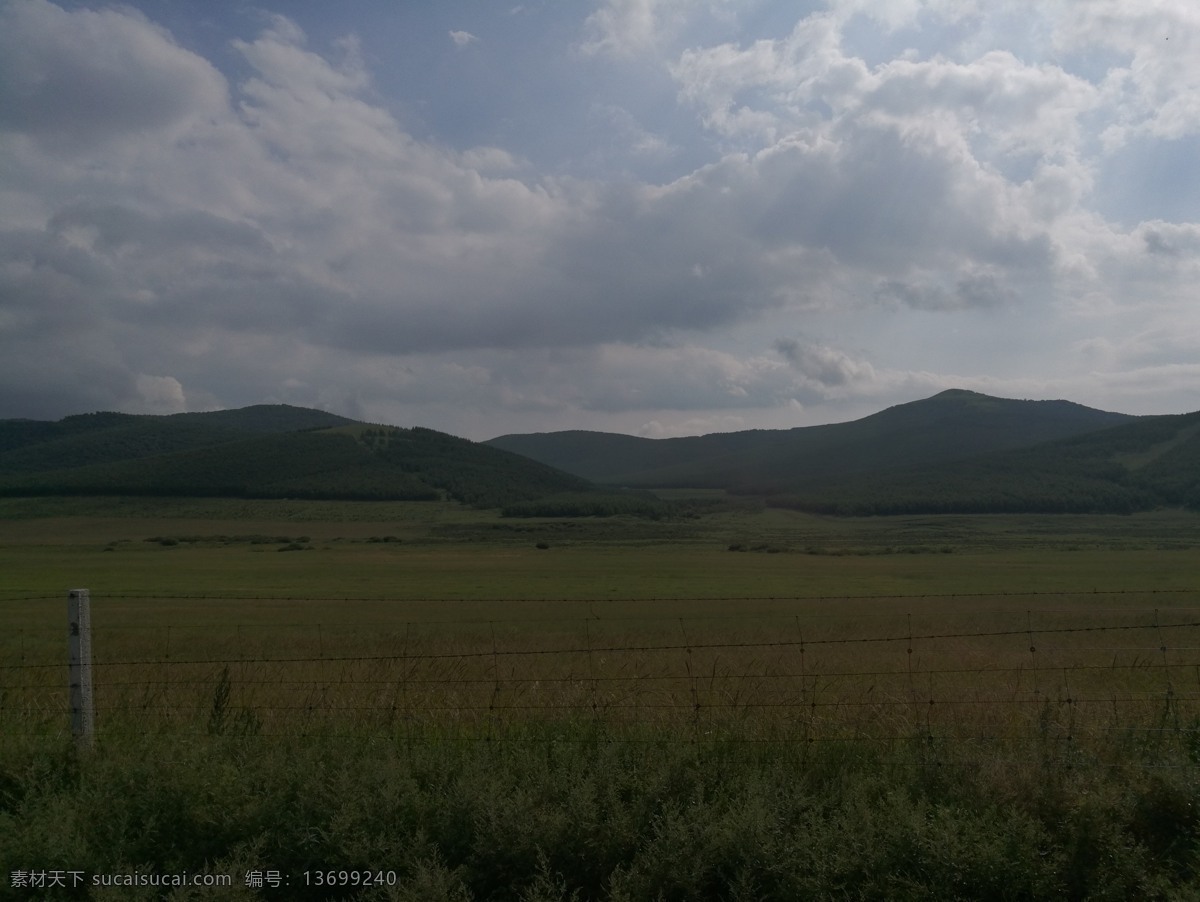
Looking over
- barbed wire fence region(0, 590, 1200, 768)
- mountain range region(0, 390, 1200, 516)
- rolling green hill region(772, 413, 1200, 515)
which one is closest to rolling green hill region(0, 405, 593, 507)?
mountain range region(0, 390, 1200, 516)

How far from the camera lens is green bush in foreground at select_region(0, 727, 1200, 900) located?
5297mm

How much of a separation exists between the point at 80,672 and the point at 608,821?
434 centimetres

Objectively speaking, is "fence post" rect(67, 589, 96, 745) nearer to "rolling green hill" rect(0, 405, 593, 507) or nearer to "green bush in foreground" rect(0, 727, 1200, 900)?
"green bush in foreground" rect(0, 727, 1200, 900)

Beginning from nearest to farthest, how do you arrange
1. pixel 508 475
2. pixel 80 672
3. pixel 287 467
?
pixel 80 672
pixel 287 467
pixel 508 475

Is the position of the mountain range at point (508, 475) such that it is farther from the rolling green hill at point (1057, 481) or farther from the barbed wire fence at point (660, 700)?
the barbed wire fence at point (660, 700)

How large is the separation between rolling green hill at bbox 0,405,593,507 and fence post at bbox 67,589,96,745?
116975 millimetres

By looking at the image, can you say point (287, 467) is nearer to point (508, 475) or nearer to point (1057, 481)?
point (508, 475)

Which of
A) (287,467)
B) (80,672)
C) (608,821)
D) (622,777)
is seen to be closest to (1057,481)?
(287,467)

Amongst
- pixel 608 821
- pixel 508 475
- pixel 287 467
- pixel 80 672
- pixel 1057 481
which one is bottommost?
pixel 608 821

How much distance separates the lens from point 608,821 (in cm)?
574

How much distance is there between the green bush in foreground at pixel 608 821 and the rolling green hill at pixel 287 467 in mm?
118177

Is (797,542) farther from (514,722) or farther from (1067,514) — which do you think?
(514,722)

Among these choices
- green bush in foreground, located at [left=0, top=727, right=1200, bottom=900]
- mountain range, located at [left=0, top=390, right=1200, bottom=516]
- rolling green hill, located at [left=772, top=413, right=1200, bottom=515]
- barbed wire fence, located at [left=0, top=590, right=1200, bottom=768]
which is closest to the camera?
green bush in foreground, located at [left=0, top=727, right=1200, bottom=900]

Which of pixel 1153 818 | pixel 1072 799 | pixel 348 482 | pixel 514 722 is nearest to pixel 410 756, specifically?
pixel 514 722
